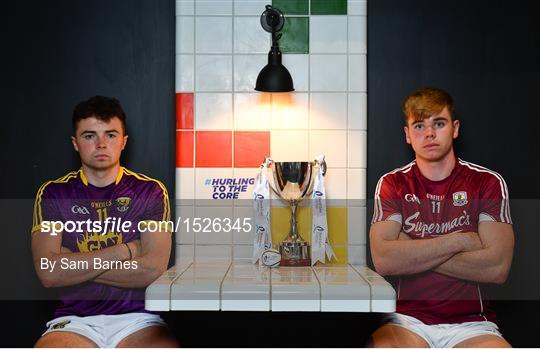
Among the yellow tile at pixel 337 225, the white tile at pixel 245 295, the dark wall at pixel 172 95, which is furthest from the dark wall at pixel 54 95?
the white tile at pixel 245 295

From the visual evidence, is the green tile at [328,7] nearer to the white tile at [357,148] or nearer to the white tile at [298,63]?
the white tile at [298,63]

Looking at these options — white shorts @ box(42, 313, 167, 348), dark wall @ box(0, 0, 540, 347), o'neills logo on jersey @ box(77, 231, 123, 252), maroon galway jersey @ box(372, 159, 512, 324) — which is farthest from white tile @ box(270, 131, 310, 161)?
white shorts @ box(42, 313, 167, 348)

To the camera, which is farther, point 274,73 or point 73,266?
point 274,73

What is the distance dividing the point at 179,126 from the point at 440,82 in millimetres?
1279

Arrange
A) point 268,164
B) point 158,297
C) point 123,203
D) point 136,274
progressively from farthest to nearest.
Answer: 1. point 268,164
2. point 123,203
3. point 136,274
4. point 158,297

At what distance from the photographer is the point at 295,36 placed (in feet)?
10.8

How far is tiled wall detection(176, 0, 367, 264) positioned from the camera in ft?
10.8

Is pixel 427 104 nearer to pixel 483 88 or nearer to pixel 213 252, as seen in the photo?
pixel 483 88

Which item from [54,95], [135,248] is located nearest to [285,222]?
[135,248]

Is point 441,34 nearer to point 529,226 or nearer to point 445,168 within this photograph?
point 445,168

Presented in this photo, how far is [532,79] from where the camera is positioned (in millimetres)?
3277

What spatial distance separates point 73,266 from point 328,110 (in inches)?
54.5

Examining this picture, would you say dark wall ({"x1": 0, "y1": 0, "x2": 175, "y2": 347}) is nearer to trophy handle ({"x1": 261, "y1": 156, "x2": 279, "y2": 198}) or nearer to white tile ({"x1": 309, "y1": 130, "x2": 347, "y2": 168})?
trophy handle ({"x1": 261, "y1": 156, "x2": 279, "y2": 198})

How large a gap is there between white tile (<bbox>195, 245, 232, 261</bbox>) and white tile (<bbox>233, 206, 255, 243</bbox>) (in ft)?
0.19
